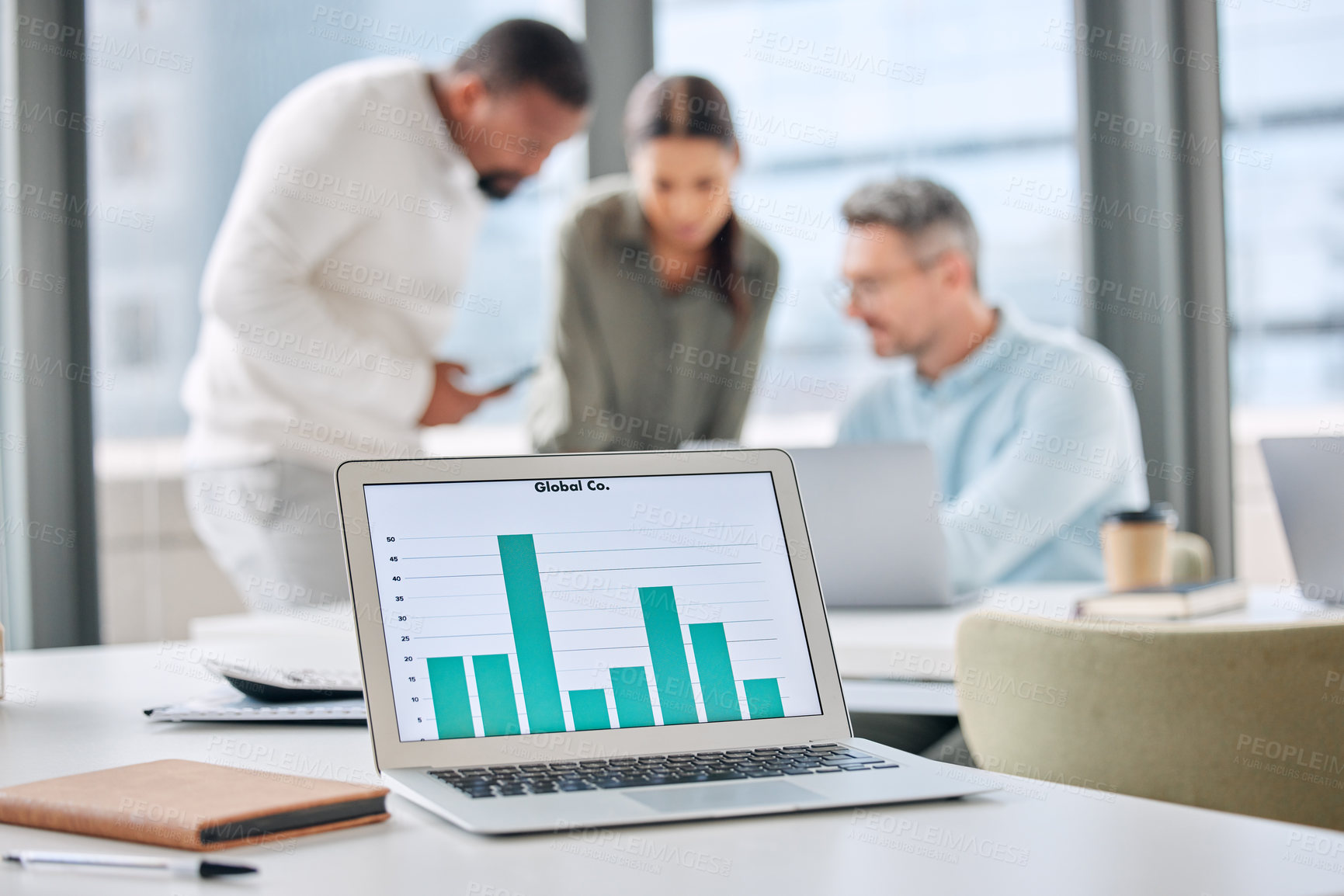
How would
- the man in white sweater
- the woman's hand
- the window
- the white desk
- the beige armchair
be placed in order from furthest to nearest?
the window, the woman's hand, the man in white sweater, the white desk, the beige armchair

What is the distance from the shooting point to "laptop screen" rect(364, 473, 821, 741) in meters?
0.79

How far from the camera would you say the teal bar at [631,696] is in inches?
31.6

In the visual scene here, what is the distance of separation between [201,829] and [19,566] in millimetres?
2472

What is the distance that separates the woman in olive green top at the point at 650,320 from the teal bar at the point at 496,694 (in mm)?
2050

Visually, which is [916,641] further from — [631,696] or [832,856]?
[832,856]

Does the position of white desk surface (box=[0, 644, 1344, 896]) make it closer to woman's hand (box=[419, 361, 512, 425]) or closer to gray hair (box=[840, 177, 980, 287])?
woman's hand (box=[419, 361, 512, 425])

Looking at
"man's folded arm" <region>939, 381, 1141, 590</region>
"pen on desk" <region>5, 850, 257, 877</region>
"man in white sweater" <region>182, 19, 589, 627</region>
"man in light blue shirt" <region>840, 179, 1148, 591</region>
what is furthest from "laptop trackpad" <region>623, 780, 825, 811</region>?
"man in white sweater" <region>182, 19, 589, 627</region>

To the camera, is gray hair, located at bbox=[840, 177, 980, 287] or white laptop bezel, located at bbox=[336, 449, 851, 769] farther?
gray hair, located at bbox=[840, 177, 980, 287]

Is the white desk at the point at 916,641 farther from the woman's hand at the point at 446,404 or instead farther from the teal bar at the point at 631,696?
the woman's hand at the point at 446,404

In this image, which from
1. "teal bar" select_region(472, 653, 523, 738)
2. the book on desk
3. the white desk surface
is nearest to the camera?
the white desk surface

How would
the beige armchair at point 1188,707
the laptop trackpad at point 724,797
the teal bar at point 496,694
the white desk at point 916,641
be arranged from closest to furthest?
the laptop trackpad at point 724,797
the teal bar at point 496,694
the beige armchair at point 1188,707
the white desk at point 916,641

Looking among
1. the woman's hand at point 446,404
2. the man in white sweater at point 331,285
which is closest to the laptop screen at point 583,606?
the man in white sweater at point 331,285

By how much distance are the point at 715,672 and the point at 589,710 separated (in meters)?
0.09

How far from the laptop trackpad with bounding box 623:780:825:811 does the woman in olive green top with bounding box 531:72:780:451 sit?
84.4 inches
